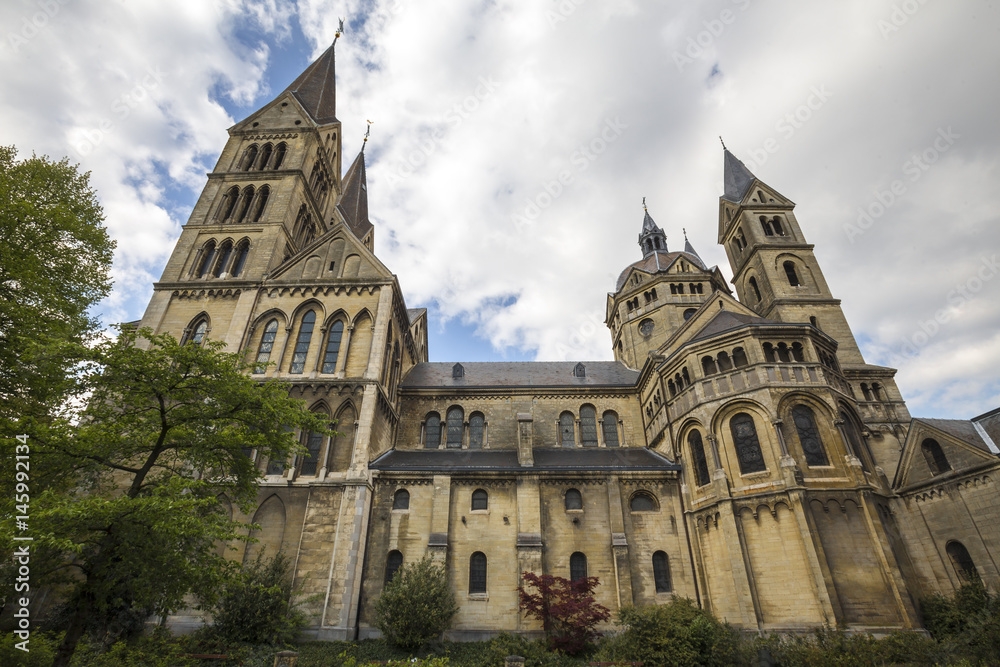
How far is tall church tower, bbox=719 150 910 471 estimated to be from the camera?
83.4 feet

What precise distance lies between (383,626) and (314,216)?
1072 inches

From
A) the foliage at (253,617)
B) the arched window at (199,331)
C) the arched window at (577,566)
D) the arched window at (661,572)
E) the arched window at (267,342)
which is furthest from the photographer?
the arched window at (199,331)

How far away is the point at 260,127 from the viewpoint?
33.4 meters

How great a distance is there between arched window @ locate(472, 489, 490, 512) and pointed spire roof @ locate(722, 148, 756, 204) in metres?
28.7

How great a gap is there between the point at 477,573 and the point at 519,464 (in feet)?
17.0

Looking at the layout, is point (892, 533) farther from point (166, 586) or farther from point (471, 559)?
point (166, 586)

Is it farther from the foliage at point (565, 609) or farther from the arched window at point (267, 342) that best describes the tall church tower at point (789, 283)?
the arched window at point (267, 342)

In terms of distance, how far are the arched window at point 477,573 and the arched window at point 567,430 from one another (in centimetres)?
866

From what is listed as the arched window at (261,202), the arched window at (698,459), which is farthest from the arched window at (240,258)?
the arched window at (698,459)

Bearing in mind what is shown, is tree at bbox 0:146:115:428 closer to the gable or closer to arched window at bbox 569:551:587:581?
arched window at bbox 569:551:587:581

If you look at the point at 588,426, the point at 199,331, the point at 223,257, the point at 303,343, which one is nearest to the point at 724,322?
the point at 588,426

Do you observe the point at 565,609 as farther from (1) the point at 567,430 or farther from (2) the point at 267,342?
(2) the point at 267,342

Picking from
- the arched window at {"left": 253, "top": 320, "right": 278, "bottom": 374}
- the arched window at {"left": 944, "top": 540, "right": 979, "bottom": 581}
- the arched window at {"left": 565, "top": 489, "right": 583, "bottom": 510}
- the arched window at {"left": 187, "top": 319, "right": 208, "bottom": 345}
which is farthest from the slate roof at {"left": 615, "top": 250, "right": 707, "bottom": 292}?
the arched window at {"left": 187, "top": 319, "right": 208, "bottom": 345}

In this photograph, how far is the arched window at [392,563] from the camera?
65.5ft
